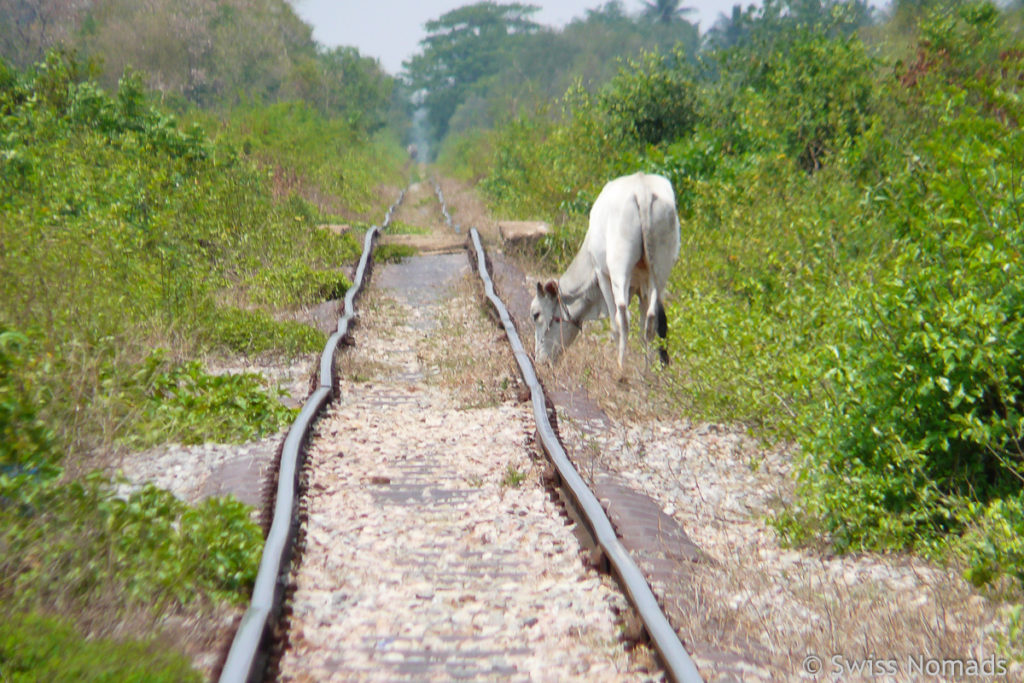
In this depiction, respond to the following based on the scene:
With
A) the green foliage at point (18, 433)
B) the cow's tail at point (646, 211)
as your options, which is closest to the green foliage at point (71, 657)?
the green foliage at point (18, 433)

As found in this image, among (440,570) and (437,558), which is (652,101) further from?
(440,570)

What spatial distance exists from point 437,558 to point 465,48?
89757 millimetres

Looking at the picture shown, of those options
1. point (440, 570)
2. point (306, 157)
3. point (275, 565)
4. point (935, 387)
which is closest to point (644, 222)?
point (935, 387)

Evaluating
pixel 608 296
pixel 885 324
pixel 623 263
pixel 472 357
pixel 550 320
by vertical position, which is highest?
pixel 885 324

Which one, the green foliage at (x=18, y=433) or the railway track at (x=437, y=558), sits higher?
the green foliage at (x=18, y=433)

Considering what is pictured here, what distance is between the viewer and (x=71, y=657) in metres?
3.21

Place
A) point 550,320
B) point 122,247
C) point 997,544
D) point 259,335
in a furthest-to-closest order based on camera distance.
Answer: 1. point 550,320
2. point 122,247
3. point 259,335
4. point 997,544

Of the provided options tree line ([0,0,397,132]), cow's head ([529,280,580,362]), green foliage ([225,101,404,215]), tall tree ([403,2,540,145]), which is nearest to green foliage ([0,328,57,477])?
cow's head ([529,280,580,362])

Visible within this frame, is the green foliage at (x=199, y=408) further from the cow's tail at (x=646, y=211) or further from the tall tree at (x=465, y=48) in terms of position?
the tall tree at (x=465, y=48)

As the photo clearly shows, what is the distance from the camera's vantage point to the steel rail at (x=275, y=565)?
3361mm

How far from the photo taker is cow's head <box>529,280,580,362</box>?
29.5 ft

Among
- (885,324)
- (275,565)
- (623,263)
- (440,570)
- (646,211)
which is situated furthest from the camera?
(623,263)

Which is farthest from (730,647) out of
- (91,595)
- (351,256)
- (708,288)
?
(351,256)

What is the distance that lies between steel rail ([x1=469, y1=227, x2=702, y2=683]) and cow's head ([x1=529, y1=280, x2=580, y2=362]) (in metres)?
1.38
